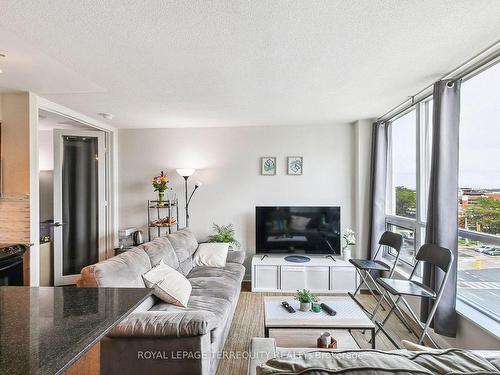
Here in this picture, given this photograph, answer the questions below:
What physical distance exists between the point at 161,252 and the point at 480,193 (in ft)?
9.43

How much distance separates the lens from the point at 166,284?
2188 mm

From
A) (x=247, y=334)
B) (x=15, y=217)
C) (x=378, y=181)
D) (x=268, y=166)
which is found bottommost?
(x=247, y=334)

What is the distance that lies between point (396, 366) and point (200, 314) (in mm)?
1323

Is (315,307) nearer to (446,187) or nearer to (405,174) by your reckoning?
(446,187)

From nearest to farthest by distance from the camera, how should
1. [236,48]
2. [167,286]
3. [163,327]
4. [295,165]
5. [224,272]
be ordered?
[163,327] < [236,48] < [167,286] < [224,272] < [295,165]

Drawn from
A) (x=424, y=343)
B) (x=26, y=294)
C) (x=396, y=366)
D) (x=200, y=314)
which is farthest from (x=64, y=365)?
(x=424, y=343)

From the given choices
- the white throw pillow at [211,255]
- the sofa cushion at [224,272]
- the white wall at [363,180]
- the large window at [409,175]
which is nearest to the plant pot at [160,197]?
the white throw pillow at [211,255]

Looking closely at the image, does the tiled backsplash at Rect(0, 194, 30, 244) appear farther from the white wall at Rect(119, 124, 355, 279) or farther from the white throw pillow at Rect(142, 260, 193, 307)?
the white wall at Rect(119, 124, 355, 279)

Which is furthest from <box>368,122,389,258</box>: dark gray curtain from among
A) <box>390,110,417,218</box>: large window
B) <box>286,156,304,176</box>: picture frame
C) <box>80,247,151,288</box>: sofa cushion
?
<box>80,247,151,288</box>: sofa cushion

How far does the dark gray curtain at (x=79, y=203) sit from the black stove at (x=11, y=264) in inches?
47.5

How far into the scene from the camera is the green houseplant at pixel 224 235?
12.3 feet

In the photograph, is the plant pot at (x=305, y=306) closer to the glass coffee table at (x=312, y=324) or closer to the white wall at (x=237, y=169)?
the glass coffee table at (x=312, y=324)

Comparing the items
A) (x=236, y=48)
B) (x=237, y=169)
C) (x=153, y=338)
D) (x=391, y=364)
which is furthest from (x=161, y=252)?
(x=391, y=364)

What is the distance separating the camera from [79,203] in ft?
12.5
